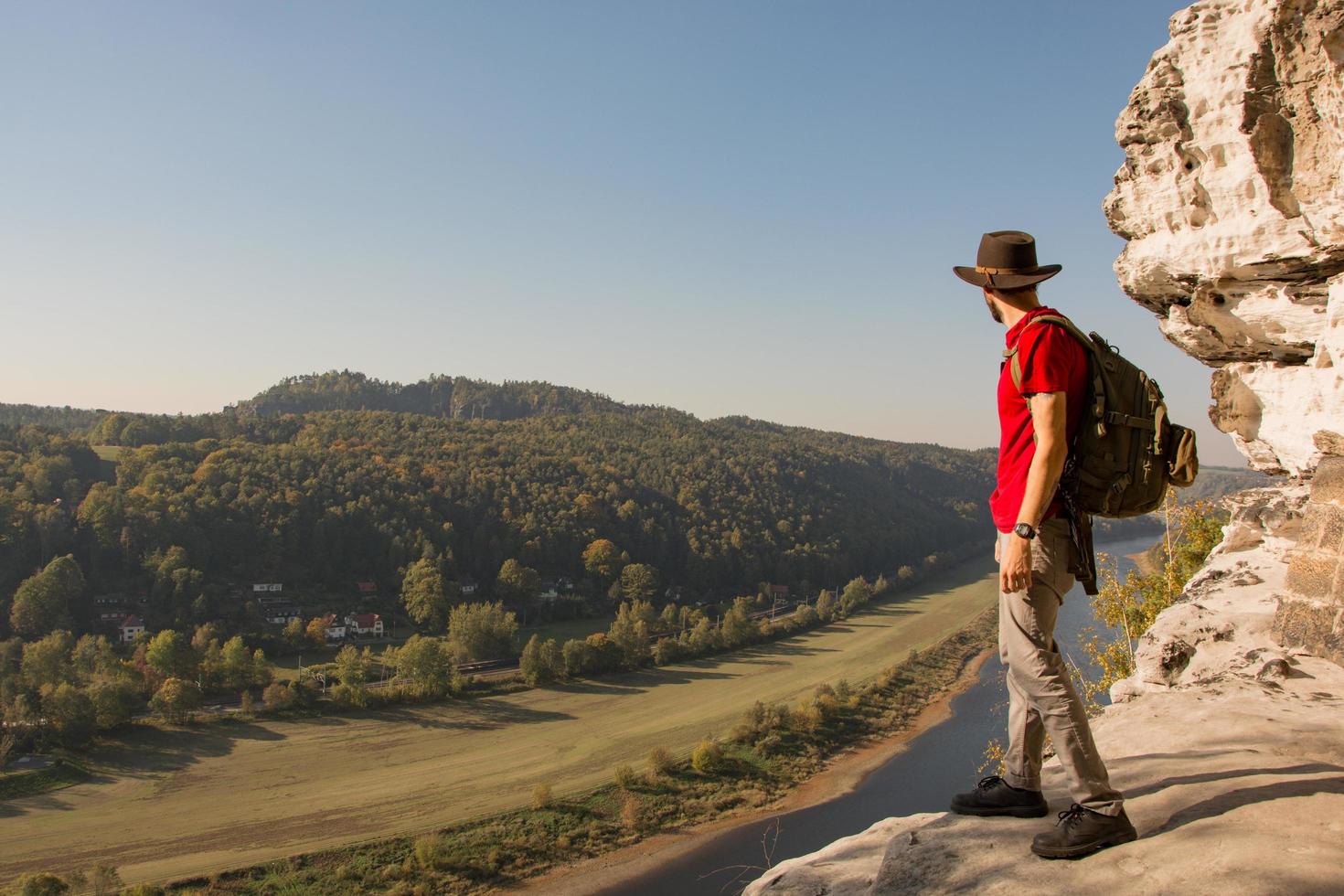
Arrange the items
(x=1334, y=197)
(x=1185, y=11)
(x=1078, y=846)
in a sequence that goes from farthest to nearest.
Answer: (x=1185, y=11)
(x=1334, y=197)
(x=1078, y=846)

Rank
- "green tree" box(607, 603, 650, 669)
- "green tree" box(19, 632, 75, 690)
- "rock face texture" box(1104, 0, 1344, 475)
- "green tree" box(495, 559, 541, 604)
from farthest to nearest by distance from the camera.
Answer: "green tree" box(495, 559, 541, 604), "green tree" box(607, 603, 650, 669), "green tree" box(19, 632, 75, 690), "rock face texture" box(1104, 0, 1344, 475)

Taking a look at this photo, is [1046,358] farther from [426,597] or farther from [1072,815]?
[426,597]

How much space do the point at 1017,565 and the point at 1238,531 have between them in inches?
193

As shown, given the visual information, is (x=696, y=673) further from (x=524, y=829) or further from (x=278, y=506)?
(x=278, y=506)

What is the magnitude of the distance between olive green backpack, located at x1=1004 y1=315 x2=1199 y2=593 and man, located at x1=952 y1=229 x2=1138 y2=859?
0.04 meters

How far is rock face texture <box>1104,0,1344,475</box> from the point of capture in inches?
159

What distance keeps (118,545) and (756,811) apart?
39.3 meters

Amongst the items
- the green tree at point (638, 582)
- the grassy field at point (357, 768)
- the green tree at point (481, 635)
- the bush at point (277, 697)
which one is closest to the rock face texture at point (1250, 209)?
the grassy field at point (357, 768)

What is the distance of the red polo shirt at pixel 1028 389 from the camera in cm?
240

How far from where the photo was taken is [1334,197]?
397 centimetres

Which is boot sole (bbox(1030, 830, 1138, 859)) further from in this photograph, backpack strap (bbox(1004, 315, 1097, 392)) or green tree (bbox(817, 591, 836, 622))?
green tree (bbox(817, 591, 836, 622))

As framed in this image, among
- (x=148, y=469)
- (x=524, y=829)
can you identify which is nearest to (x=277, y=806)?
(x=524, y=829)

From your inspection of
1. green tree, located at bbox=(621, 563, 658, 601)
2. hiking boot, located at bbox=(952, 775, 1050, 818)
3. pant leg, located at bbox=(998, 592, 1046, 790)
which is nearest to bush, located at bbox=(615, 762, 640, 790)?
hiking boot, located at bbox=(952, 775, 1050, 818)

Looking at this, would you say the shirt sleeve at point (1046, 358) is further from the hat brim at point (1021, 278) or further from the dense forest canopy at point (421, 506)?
the dense forest canopy at point (421, 506)
